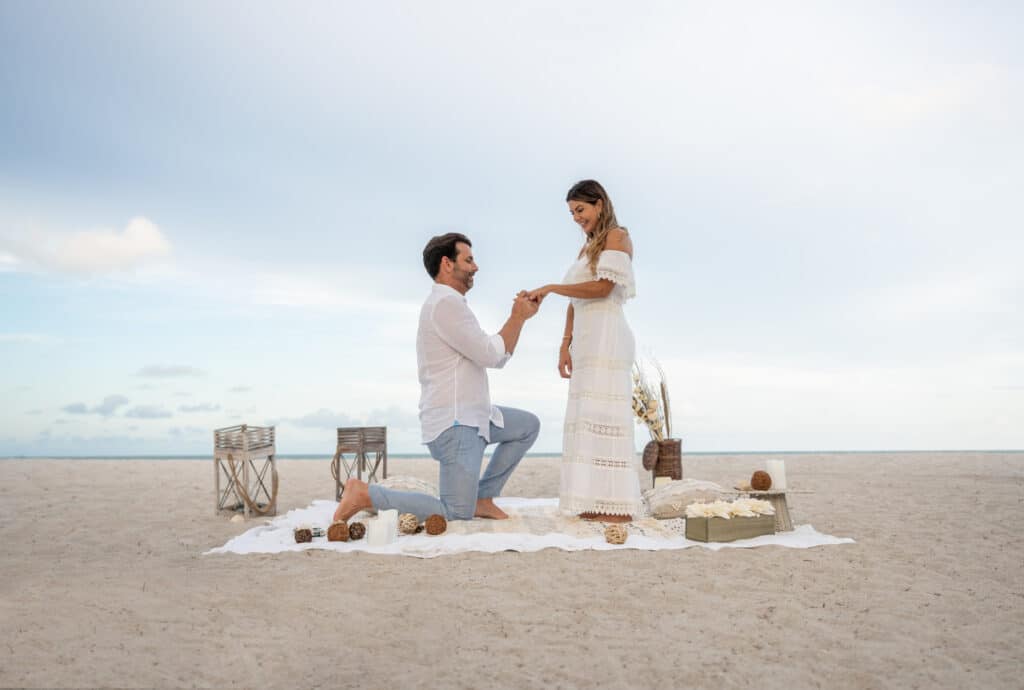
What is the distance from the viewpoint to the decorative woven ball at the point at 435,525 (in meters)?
4.61

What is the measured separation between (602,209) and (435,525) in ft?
8.10

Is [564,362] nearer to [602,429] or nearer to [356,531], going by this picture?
[602,429]

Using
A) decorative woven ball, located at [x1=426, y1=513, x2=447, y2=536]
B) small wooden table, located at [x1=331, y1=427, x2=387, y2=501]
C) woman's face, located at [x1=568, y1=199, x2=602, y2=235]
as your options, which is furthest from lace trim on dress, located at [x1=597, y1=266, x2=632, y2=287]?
small wooden table, located at [x1=331, y1=427, x2=387, y2=501]

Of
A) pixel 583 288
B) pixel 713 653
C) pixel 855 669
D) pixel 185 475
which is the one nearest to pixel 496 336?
pixel 583 288

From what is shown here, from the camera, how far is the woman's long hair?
5004 mm

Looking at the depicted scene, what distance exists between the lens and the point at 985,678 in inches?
101

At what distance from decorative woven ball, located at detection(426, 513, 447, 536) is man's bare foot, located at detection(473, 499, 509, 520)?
57cm

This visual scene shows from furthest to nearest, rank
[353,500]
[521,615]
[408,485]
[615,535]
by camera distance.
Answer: [408,485]
[353,500]
[615,535]
[521,615]

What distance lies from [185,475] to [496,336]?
7.06 metres

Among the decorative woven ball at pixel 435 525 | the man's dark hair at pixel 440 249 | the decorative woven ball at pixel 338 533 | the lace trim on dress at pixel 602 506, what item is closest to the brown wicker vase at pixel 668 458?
the lace trim on dress at pixel 602 506

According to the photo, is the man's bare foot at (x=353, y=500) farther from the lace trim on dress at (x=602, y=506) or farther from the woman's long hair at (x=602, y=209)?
the woman's long hair at (x=602, y=209)

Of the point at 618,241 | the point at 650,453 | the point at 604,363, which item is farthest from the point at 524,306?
the point at 650,453

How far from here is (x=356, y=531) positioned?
180 inches

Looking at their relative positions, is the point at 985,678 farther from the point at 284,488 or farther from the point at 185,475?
the point at 185,475
